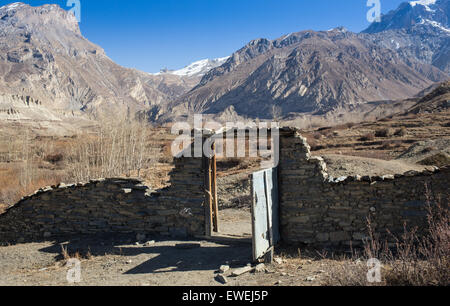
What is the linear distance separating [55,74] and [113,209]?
13232 centimetres

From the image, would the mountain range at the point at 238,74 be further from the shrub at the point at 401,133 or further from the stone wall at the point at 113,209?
the stone wall at the point at 113,209

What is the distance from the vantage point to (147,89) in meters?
170

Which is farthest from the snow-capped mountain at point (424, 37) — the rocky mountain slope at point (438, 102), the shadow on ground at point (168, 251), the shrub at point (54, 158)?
the shadow on ground at point (168, 251)

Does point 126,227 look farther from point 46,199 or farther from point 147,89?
point 147,89

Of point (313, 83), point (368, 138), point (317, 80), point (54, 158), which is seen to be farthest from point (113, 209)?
point (317, 80)

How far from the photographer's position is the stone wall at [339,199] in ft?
23.3

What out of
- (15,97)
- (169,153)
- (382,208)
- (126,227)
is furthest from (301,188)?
(15,97)

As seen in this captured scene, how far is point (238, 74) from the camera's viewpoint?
129250 millimetres

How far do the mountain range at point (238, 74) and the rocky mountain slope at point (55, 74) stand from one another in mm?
405

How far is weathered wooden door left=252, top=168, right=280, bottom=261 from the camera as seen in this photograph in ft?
22.3

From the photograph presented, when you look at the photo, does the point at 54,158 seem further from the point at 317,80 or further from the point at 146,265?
the point at 317,80

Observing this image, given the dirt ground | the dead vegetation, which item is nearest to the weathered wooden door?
the dirt ground

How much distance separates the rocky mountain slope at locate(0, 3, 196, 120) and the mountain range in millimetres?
405

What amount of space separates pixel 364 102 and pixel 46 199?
290ft
